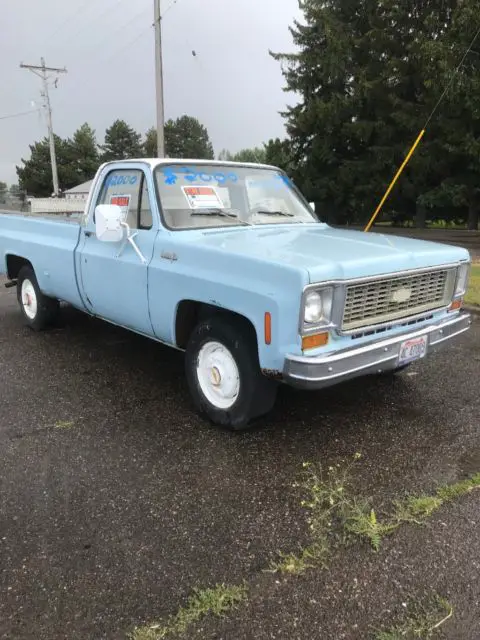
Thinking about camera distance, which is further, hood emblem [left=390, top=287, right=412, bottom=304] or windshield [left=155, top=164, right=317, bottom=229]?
windshield [left=155, top=164, right=317, bottom=229]

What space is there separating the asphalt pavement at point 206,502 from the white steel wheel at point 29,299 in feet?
4.73

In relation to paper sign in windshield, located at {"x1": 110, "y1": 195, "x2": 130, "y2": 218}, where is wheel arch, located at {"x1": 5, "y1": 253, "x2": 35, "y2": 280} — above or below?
below

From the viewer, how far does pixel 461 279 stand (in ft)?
13.8

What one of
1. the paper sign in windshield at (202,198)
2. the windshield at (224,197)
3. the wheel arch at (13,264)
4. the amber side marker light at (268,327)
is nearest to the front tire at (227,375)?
the amber side marker light at (268,327)

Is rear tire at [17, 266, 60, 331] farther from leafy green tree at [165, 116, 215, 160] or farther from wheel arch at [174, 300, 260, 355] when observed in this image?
leafy green tree at [165, 116, 215, 160]

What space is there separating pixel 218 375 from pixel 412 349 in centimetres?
133

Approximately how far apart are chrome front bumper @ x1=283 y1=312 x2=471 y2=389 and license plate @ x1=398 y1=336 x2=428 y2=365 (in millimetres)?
32

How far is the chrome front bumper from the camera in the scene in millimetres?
3062

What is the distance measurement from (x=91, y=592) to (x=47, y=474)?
1.12 meters

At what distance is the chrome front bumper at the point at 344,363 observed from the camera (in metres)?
3.06

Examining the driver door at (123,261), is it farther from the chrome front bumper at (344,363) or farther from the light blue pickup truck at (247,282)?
the chrome front bumper at (344,363)

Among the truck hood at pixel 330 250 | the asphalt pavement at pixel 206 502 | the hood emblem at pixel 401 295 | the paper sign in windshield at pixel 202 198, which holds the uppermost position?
the paper sign in windshield at pixel 202 198

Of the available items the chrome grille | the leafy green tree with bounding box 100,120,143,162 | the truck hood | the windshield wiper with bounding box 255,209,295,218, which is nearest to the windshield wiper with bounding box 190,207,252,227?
the truck hood

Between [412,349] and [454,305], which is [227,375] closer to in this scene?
[412,349]
